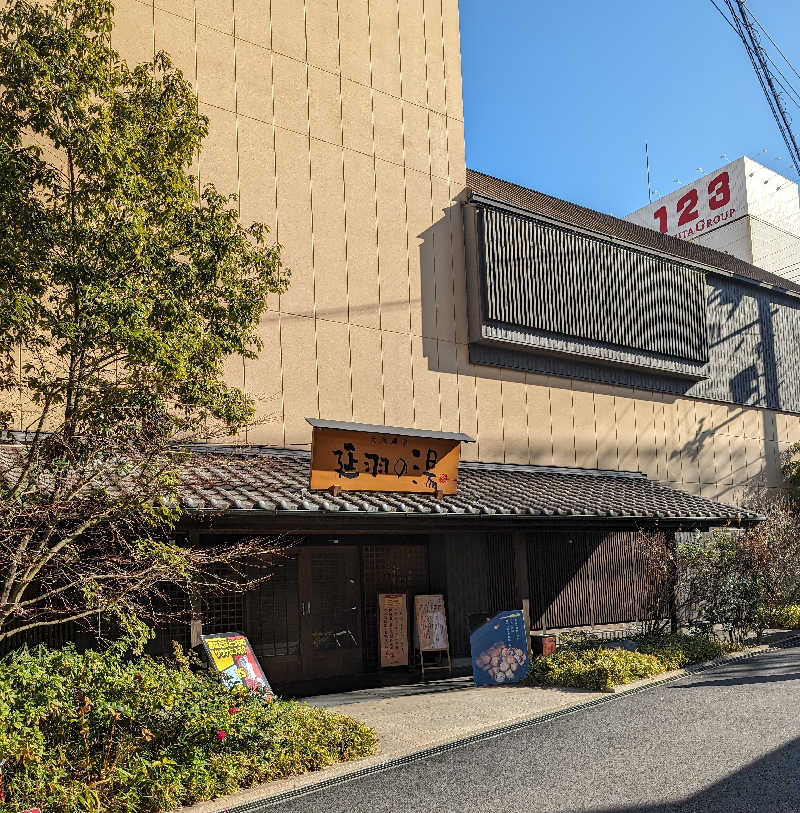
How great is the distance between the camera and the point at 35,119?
830 centimetres

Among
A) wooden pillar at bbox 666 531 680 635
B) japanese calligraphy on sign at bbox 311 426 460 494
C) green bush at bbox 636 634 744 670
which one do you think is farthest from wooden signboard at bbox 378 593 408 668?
wooden pillar at bbox 666 531 680 635

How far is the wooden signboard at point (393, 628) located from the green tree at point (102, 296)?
24.0 ft

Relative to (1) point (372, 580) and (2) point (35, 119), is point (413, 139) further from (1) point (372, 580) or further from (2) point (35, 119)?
(2) point (35, 119)

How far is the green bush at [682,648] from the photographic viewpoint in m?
15.3

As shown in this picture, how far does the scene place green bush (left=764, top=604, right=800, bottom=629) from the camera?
20719 millimetres

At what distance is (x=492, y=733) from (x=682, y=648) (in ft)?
22.8

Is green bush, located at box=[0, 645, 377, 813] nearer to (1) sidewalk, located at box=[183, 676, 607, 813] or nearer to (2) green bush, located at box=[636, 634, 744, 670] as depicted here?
(1) sidewalk, located at box=[183, 676, 607, 813]

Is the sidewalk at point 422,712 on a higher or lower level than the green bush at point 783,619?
lower

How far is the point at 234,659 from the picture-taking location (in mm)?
11406

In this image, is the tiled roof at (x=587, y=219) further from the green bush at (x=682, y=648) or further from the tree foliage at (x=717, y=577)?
the green bush at (x=682, y=648)

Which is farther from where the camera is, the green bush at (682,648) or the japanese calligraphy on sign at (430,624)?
the japanese calligraphy on sign at (430,624)

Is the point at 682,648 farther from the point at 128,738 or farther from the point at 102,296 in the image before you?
the point at 102,296

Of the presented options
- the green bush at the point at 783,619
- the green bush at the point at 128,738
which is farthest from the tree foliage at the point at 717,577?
the green bush at the point at 128,738

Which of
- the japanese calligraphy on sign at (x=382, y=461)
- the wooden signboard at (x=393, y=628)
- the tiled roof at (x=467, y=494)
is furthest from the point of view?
the wooden signboard at (x=393, y=628)
